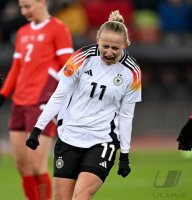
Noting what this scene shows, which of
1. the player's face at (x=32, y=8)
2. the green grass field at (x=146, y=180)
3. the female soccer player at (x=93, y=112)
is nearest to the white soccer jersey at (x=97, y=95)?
the female soccer player at (x=93, y=112)

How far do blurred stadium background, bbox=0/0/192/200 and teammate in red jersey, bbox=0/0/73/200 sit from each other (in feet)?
23.5

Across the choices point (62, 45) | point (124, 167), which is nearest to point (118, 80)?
point (124, 167)

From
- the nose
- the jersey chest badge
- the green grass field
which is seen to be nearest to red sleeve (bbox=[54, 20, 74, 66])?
the green grass field

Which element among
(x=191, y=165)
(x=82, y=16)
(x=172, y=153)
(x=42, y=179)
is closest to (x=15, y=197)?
(x=42, y=179)

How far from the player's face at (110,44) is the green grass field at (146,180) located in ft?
5.63

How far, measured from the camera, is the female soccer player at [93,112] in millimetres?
8172

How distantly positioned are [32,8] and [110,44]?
251 cm

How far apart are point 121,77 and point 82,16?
35.7 feet

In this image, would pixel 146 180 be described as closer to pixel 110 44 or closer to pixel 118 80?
pixel 118 80

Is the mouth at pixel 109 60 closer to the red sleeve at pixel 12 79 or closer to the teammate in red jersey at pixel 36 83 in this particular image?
the teammate in red jersey at pixel 36 83

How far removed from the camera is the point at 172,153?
56.5ft

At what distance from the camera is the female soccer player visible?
817cm

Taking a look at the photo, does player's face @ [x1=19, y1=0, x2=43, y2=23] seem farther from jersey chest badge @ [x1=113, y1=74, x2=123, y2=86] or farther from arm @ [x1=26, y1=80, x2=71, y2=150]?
jersey chest badge @ [x1=113, y1=74, x2=123, y2=86]

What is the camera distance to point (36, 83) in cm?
1035
